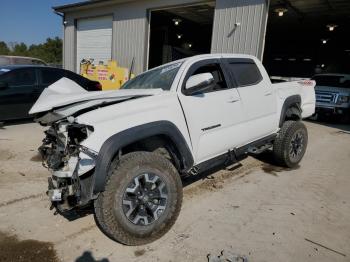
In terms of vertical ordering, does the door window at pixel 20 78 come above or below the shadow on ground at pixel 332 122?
above

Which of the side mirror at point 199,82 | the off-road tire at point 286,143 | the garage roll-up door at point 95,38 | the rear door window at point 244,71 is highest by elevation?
the garage roll-up door at point 95,38

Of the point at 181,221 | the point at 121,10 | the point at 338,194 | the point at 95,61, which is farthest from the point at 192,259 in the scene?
the point at 95,61

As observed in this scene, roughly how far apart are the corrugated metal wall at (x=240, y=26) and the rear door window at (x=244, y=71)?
5117mm

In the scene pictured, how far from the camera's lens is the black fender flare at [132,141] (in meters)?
2.80

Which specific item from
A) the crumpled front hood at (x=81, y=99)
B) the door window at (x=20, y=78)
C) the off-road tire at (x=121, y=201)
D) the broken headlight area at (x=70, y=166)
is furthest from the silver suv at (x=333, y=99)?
the broken headlight area at (x=70, y=166)

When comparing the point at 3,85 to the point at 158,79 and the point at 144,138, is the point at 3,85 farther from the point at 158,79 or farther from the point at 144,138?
the point at 144,138

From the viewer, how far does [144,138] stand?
127 inches

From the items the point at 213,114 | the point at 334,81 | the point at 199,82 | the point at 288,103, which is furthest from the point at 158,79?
the point at 334,81

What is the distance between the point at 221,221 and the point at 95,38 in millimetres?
13643

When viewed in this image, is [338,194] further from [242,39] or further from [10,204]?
[242,39]

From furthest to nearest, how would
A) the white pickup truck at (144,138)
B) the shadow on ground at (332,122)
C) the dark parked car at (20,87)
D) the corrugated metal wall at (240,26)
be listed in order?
the shadow on ground at (332,122)
the corrugated metal wall at (240,26)
the dark parked car at (20,87)
the white pickup truck at (144,138)

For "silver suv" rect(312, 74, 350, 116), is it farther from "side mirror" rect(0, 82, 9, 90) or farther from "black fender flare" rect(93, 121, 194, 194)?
"side mirror" rect(0, 82, 9, 90)

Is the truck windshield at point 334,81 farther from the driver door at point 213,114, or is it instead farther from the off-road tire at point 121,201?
the off-road tire at point 121,201

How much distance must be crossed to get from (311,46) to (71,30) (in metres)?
19.2
